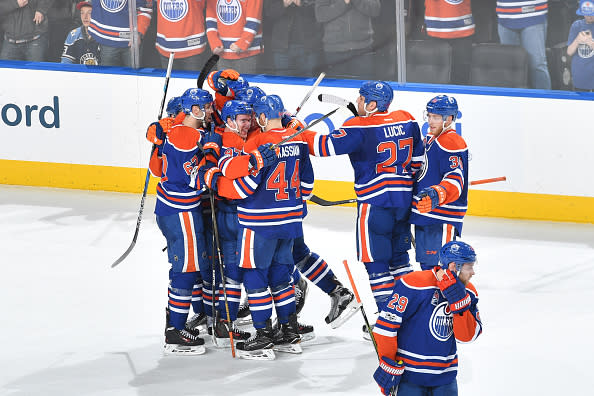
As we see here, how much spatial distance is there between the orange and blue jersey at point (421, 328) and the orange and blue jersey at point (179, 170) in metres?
1.85

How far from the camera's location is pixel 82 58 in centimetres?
906

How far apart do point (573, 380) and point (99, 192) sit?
16.6 feet

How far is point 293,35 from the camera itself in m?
8.57

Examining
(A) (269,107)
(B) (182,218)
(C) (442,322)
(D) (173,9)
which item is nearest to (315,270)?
(B) (182,218)

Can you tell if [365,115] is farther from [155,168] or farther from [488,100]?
[488,100]

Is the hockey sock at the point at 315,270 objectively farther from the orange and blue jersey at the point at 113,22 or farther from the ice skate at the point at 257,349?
the orange and blue jersey at the point at 113,22

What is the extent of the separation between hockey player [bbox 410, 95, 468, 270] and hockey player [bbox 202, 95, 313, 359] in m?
0.63

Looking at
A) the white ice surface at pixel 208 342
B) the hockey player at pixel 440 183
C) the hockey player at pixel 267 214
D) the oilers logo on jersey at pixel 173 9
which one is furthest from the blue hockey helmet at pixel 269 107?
the oilers logo on jersey at pixel 173 9

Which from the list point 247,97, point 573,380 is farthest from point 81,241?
point 573,380

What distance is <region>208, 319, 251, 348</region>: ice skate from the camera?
566 cm

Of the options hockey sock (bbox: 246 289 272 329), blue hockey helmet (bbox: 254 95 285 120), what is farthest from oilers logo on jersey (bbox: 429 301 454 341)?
blue hockey helmet (bbox: 254 95 285 120)

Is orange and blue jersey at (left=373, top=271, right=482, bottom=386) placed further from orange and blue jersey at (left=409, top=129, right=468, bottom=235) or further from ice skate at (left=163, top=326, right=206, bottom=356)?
ice skate at (left=163, top=326, right=206, bottom=356)

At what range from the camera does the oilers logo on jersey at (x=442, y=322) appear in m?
3.89

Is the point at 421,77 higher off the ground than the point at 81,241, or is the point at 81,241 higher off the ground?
the point at 421,77
